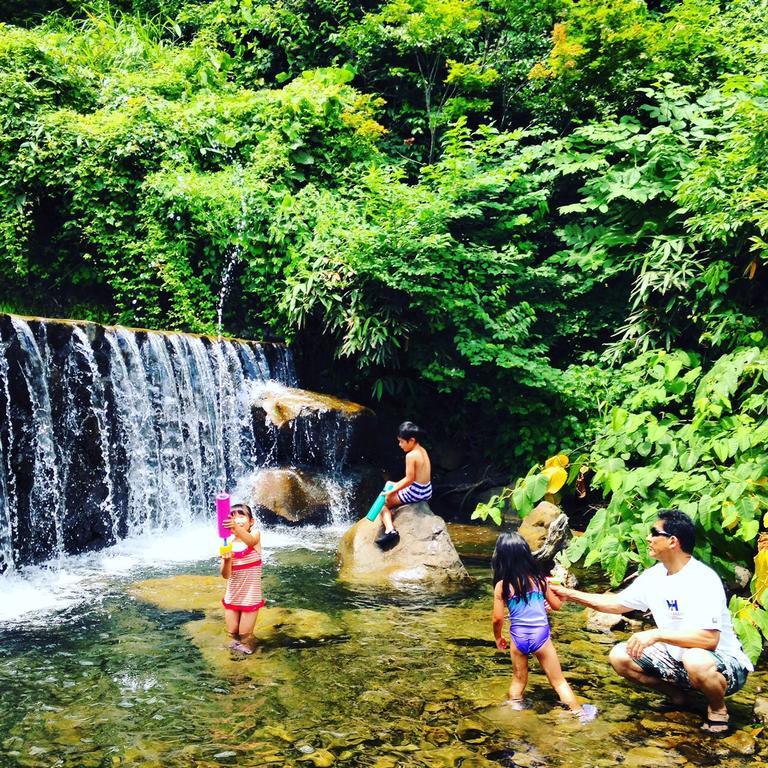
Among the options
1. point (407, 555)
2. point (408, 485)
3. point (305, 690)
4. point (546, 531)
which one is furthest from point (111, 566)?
point (546, 531)

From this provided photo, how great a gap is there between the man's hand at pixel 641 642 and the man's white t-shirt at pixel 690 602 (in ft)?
0.43

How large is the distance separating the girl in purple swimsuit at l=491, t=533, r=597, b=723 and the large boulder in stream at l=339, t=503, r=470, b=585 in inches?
125

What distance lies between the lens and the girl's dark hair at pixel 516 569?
4.17m

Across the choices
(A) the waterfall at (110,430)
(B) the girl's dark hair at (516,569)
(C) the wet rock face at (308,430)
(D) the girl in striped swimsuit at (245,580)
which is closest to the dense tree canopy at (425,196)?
(C) the wet rock face at (308,430)

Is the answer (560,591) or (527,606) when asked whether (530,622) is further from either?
(560,591)

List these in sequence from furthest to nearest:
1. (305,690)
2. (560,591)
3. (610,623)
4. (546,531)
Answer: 1. (546,531)
2. (610,623)
3. (305,690)
4. (560,591)

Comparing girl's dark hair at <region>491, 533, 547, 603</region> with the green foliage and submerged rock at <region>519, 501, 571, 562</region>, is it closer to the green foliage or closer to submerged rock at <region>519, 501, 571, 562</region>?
the green foliage

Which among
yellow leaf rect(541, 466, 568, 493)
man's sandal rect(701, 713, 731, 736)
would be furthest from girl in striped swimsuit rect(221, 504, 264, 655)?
man's sandal rect(701, 713, 731, 736)

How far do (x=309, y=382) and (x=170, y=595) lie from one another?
643 centimetres

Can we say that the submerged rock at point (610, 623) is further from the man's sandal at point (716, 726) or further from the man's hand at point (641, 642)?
the man's hand at point (641, 642)

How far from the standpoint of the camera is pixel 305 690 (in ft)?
14.9

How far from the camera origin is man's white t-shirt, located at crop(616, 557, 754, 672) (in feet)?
12.6

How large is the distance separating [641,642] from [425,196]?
8.68 meters

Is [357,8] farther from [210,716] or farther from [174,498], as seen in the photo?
[210,716]
